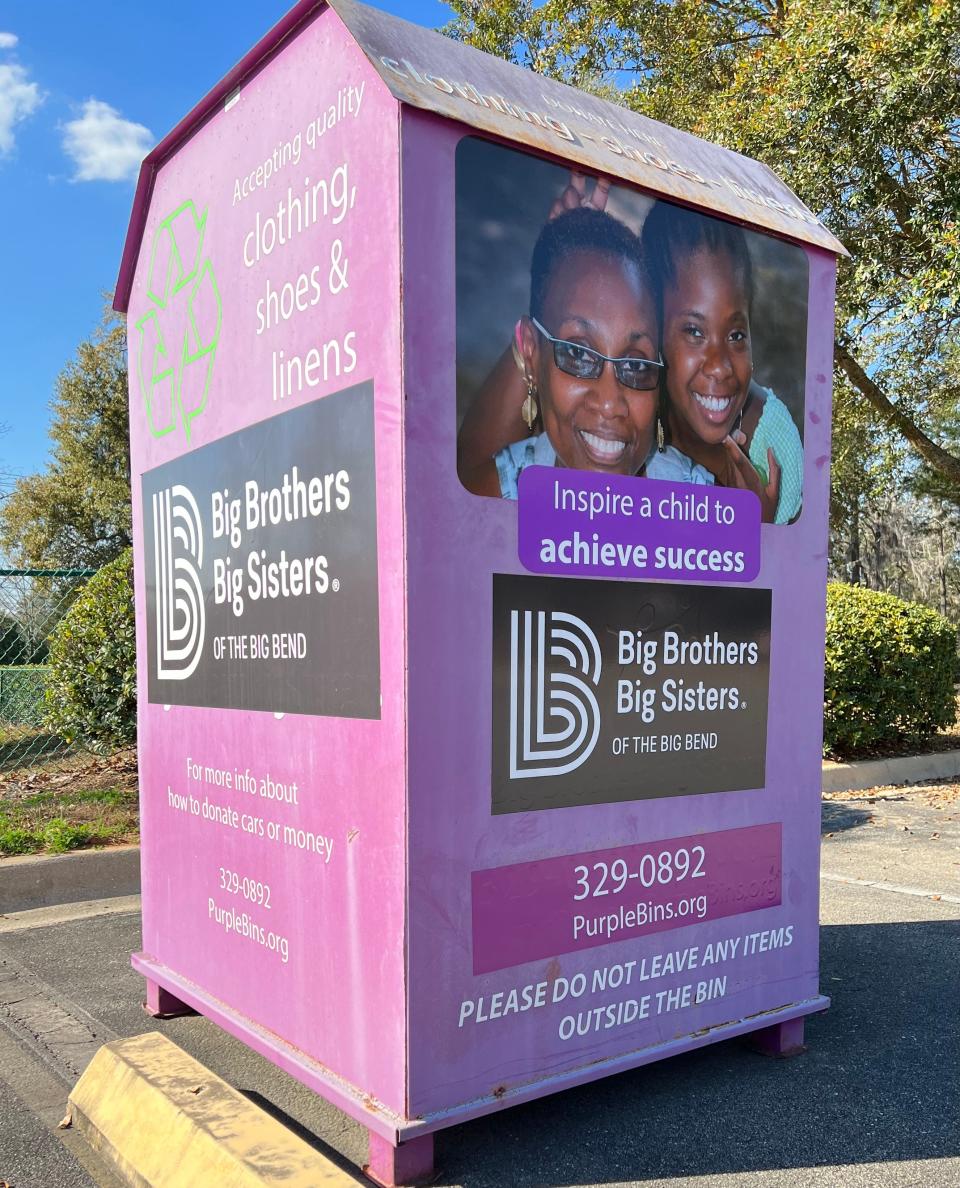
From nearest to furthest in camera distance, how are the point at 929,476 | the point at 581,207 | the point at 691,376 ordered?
the point at 581,207 → the point at 691,376 → the point at 929,476

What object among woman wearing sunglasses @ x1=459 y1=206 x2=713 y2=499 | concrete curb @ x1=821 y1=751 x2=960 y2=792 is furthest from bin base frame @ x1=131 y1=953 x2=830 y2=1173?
concrete curb @ x1=821 y1=751 x2=960 y2=792

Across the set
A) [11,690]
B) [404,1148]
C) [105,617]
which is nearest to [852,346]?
[105,617]

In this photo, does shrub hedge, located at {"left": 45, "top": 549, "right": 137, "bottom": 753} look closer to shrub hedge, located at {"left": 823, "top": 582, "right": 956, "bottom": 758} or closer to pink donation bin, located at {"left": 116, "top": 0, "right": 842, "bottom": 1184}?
pink donation bin, located at {"left": 116, "top": 0, "right": 842, "bottom": 1184}

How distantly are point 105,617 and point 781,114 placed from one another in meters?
8.21

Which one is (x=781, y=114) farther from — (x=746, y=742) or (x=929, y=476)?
(x=929, y=476)

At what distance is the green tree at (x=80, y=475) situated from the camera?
3381 cm

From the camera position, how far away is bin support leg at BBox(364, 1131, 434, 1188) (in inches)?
109

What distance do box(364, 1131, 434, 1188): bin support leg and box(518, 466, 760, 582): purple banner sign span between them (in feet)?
5.34

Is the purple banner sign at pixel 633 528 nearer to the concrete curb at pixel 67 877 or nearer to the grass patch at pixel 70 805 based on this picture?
the concrete curb at pixel 67 877

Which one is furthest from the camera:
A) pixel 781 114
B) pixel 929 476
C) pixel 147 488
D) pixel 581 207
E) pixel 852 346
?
pixel 929 476

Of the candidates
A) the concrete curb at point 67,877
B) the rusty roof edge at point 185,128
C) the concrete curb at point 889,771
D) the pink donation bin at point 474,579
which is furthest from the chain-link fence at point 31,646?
the concrete curb at point 889,771

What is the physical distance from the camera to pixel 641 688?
3.34 m

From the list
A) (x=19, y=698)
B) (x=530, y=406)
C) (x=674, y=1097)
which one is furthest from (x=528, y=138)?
(x=19, y=698)

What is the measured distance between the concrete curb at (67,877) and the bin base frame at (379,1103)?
1895 millimetres
